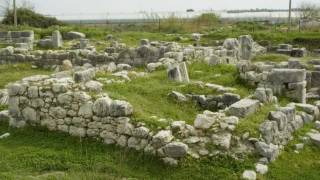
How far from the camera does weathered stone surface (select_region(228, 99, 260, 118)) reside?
1010 cm

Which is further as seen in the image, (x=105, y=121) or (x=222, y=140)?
(x=105, y=121)

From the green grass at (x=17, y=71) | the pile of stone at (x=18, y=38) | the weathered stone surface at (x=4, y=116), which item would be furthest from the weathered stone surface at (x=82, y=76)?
the pile of stone at (x=18, y=38)

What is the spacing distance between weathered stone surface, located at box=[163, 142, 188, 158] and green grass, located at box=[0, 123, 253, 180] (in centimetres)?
14

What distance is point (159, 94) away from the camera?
1184 cm

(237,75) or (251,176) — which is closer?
(251,176)

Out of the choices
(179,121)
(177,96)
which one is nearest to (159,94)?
(177,96)

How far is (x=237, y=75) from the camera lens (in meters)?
14.7

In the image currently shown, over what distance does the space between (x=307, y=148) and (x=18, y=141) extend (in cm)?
556

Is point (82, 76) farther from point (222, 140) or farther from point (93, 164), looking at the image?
point (222, 140)

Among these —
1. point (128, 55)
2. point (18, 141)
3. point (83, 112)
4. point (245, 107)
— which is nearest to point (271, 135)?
point (245, 107)

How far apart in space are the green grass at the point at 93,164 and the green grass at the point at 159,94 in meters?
0.83

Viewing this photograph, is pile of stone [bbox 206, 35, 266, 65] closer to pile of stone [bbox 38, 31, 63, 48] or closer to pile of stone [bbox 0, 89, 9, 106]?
→ pile of stone [bbox 38, 31, 63, 48]

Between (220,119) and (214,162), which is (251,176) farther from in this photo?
(220,119)

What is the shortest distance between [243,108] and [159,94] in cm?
234
